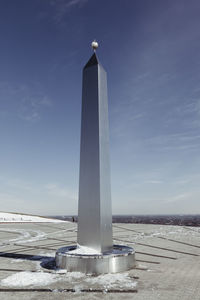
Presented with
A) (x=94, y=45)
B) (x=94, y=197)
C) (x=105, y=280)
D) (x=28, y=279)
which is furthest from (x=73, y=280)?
(x=94, y=45)

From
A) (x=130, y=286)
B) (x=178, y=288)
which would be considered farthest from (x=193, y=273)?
(x=130, y=286)

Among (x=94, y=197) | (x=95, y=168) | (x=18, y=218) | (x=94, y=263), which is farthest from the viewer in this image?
(x=18, y=218)

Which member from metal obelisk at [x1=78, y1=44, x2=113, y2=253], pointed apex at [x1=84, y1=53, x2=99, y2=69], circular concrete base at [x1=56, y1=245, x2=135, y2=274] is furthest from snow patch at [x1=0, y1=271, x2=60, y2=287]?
pointed apex at [x1=84, y1=53, x2=99, y2=69]

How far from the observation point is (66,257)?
295 inches

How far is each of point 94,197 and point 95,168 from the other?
0.90 metres

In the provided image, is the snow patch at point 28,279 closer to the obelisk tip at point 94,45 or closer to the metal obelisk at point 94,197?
the metal obelisk at point 94,197

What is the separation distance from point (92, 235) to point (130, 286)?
236 cm

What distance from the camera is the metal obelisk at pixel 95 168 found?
815 centimetres

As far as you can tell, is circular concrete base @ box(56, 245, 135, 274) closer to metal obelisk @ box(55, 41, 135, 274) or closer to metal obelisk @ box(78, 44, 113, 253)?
metal obelisk @ box(55, 41, 135, 274)

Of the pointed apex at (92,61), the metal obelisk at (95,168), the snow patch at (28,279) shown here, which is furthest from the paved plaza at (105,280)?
the pointed apex at (92,61)

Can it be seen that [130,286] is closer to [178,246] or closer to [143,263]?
[143,263]

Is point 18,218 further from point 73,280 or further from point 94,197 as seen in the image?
point 73,280

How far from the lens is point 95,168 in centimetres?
838

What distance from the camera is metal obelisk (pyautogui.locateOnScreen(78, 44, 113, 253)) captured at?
26.7 ft
